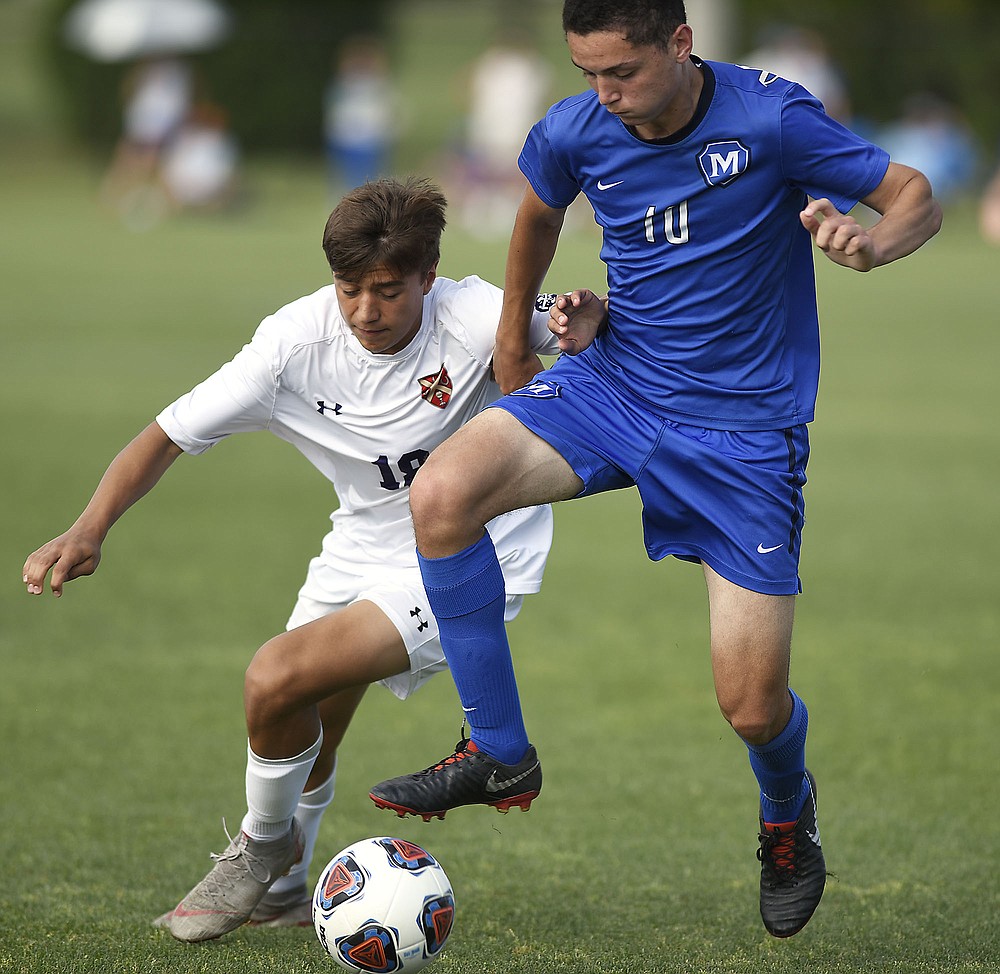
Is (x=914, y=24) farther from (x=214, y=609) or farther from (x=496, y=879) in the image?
(x=496, y=879)

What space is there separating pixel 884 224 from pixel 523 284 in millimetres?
980

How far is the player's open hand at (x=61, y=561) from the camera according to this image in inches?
156

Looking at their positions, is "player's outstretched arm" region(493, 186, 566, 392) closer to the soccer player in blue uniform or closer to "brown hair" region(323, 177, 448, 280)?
the soccer player in blue uniform

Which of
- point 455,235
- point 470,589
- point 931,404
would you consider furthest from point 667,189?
point 455,235

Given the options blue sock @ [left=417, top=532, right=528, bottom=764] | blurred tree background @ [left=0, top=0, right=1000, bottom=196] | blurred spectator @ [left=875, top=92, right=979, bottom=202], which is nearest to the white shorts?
blue sock @ [left=417, top=532, right=528, bottom=764]

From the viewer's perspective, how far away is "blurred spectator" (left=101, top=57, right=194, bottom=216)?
2558 cm

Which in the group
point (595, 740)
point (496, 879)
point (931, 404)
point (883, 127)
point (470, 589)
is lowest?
point (883, 127)

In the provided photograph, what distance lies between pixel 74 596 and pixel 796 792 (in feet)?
16.9

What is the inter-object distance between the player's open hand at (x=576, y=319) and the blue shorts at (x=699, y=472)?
15 centimetres

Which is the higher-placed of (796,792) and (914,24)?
(796,792)

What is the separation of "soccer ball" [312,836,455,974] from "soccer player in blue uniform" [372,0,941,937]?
0.73 feet

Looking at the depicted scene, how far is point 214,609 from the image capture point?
812 centimetres

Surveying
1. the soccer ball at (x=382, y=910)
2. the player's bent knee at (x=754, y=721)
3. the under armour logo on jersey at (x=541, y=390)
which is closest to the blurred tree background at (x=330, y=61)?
the under armour logo on jersey at (x=541, y=390)

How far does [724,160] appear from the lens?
386cm
